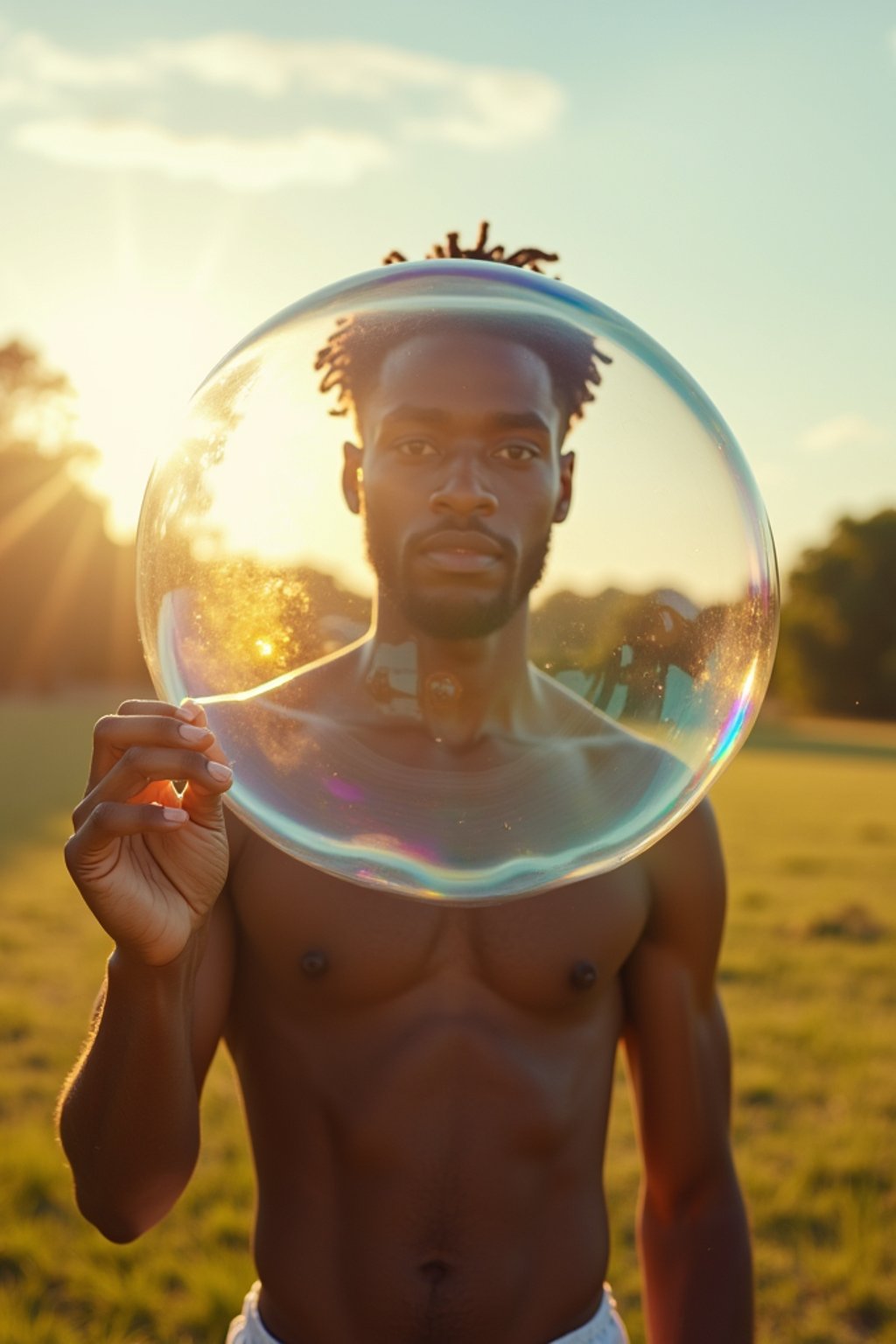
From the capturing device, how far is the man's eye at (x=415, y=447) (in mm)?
1897

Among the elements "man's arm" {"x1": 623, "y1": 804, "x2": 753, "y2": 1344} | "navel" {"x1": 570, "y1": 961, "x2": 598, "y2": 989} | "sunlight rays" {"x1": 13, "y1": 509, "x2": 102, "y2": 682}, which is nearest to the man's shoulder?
"man's arm" {"x1": 623, "y1": 804, "x2": 753, "y2": 1344}

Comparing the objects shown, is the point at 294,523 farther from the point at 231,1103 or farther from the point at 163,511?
the point at 231,1103

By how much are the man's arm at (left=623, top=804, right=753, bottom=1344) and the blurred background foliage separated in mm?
40503

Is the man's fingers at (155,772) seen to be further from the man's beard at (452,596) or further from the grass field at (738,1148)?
the grass field at (738,1148)

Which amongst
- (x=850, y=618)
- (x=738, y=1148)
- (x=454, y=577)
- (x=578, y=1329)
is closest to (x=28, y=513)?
(x=850, y=618)

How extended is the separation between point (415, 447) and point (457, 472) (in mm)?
74

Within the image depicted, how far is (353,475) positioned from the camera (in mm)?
1948

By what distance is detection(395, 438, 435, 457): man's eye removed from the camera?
6.23ft

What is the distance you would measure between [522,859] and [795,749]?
44.8 m

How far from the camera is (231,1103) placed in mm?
7430

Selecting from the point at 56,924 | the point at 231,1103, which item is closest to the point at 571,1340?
the point at 231,1103

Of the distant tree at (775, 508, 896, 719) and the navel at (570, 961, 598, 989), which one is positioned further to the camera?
the distant tree at (775, 508, 896, 719)

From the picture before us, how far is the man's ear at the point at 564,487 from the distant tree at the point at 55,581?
4988cm

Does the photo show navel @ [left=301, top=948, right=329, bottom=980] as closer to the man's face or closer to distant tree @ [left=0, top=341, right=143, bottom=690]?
the man's face
